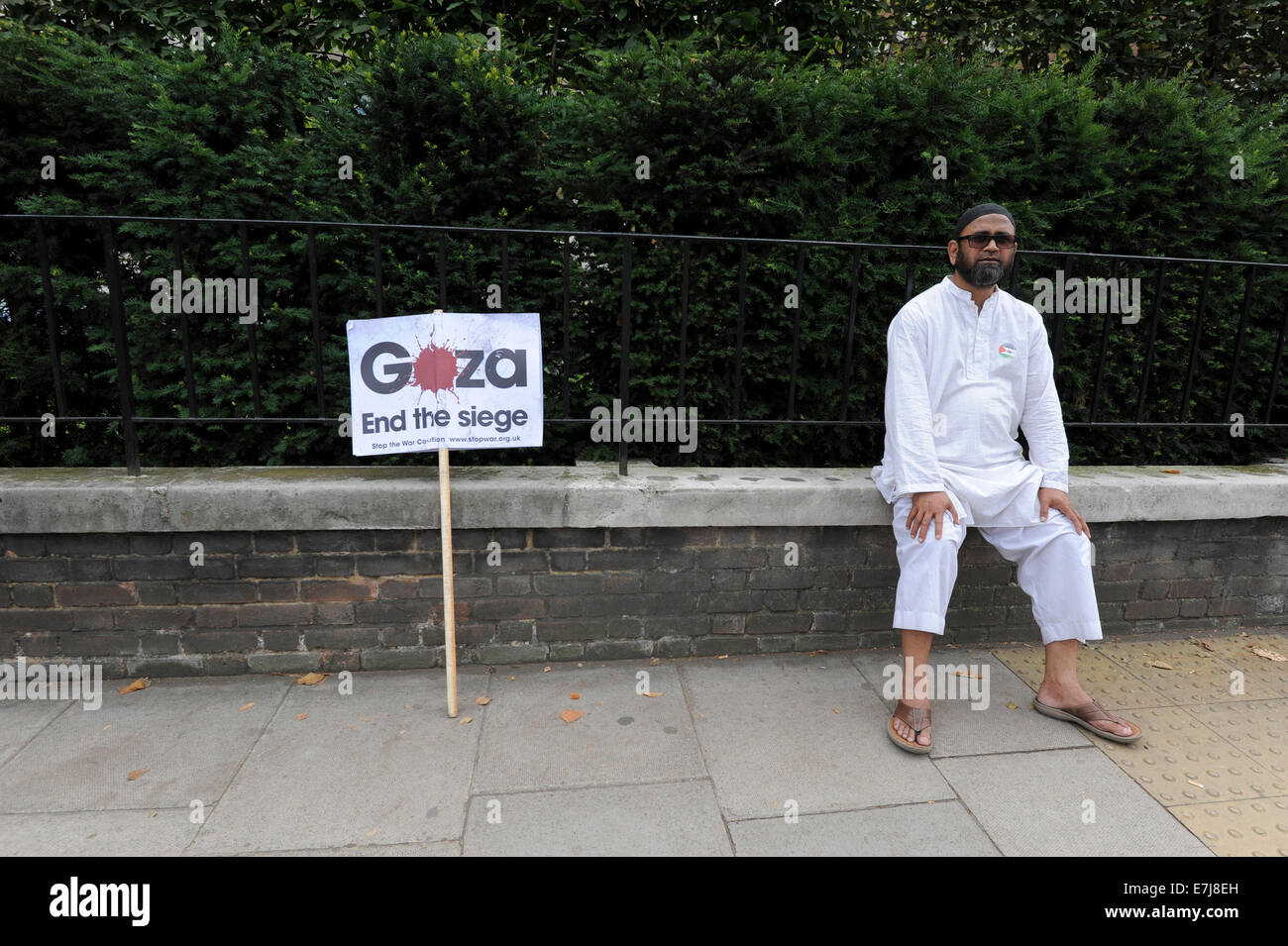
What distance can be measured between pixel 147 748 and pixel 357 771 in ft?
2.80

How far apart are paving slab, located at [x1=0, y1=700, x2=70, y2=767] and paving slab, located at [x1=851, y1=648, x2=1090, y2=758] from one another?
331 cm

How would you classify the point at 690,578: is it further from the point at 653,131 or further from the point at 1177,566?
the point at 1177,566

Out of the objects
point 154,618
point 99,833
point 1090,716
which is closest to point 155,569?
point 154,618

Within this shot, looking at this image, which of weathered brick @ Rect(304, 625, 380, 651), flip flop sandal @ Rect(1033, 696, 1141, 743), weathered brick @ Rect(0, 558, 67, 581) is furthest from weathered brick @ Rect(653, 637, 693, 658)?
weathered brick @ Rect(0, 558, 67, 581)

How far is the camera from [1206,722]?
295 cm

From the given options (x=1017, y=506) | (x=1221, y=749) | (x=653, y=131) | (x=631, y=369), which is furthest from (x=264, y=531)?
(x=1221, y=749)

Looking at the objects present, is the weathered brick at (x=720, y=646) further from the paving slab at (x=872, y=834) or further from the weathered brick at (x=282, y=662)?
the weathered brick at (x=282, y=662)

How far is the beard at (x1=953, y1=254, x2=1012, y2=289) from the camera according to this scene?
9.28ft

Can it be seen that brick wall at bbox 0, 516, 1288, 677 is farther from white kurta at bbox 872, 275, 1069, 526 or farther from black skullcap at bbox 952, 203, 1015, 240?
black skullcap at bbox 952, 203, 1015, 240

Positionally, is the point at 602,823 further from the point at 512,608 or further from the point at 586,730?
the point at 512,608

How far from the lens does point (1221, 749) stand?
9.04 ft

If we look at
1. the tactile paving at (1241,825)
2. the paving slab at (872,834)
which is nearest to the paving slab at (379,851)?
the paving slab at (872,834)

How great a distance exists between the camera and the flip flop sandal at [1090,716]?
2766mm

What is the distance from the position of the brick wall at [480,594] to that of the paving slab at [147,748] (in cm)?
16
